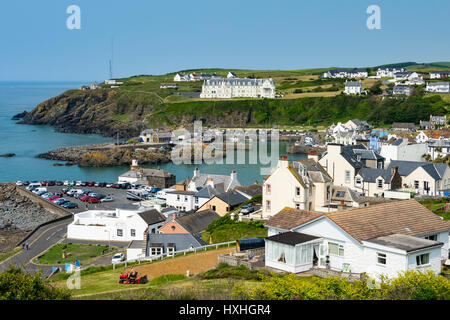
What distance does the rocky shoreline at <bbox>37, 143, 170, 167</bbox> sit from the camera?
3039 inches

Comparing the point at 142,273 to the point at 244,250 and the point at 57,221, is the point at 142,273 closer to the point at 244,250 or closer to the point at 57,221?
the point at 244,250

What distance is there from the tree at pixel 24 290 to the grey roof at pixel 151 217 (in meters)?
17.7

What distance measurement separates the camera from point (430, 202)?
27.3m

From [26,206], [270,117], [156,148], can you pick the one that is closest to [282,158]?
[26,206]

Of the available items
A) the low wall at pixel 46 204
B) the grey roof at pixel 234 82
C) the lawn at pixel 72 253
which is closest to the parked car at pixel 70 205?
the low wall at pixel 46 204

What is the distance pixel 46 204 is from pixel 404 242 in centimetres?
3457

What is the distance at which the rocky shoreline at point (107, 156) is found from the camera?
77188 mm

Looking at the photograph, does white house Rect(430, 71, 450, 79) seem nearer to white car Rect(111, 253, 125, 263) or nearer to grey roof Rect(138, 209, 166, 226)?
grey roof Rect(138, 209, 166, 226)

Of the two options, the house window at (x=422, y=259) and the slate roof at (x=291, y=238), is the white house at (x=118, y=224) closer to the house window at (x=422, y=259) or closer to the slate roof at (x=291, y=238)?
the slate roof at (x=291, y=238)

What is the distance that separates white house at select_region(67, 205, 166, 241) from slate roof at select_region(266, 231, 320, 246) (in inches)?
566

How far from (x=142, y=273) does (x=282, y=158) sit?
9.87m

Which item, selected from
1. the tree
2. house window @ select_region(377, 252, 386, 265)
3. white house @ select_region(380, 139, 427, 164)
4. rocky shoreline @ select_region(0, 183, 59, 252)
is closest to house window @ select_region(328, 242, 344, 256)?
house window @ select_region(377, 252, 386, 265)

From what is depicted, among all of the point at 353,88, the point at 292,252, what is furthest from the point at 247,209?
the point at 353,88
